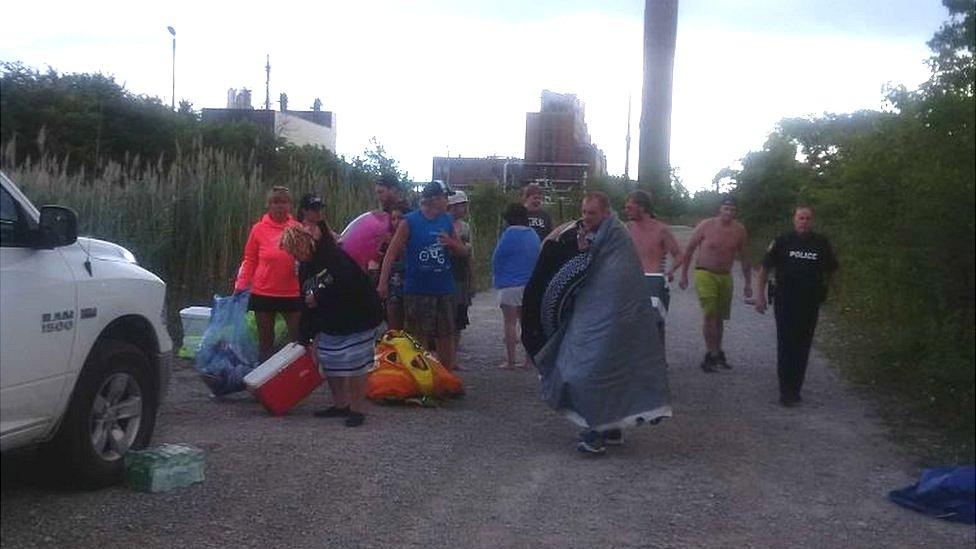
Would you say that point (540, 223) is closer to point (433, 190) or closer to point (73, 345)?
point (433, 190)

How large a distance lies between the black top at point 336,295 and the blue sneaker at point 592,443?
182 cm

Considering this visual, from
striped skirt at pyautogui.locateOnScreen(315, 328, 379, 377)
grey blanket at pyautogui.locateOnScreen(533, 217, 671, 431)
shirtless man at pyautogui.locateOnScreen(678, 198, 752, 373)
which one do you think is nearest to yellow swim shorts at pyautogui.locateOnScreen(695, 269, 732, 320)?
shirtless man at pyautogui.locateOnScreen(678, 198, 752, 373)

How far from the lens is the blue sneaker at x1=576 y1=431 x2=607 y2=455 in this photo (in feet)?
27.6

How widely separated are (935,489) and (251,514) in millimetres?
3555

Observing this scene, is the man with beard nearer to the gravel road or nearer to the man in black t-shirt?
the gravel road

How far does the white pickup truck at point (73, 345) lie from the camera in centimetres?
613

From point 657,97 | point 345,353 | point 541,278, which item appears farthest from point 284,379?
point 657,97

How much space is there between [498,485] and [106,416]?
7.42 ft

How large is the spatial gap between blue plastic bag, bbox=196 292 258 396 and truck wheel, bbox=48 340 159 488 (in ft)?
7.82

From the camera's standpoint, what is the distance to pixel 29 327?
6.17 metres

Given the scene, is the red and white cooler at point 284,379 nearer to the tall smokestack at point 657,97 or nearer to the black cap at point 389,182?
the black cap at point 389,182

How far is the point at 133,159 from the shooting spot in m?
11.0

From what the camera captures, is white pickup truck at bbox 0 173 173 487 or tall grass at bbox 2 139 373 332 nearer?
white pickup truck at bbox 0 173 173 487

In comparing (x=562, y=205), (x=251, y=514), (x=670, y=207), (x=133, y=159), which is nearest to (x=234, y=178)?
(x=133, y=159)
